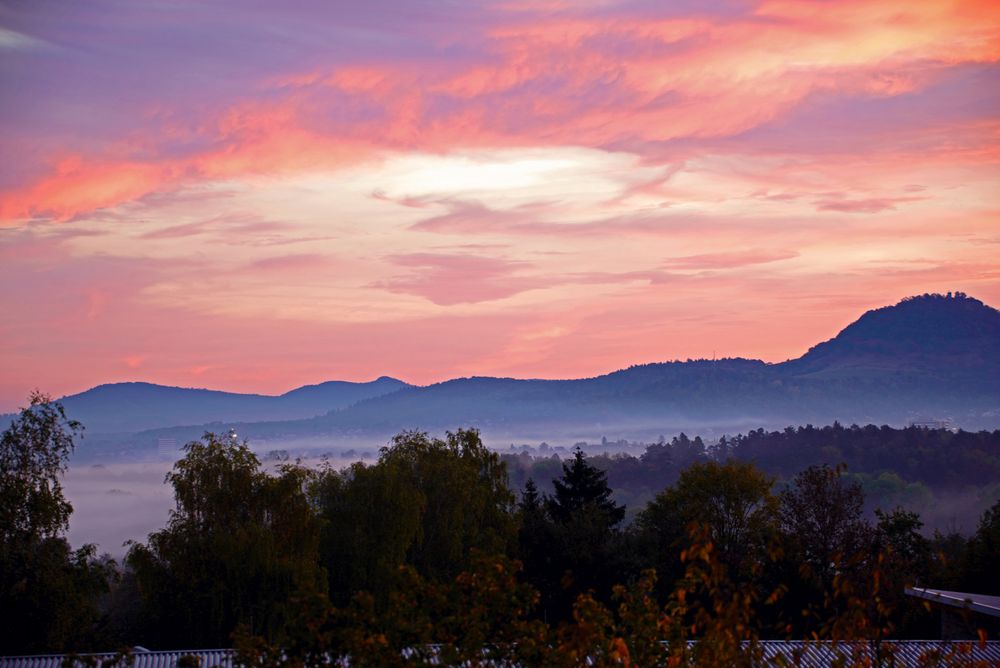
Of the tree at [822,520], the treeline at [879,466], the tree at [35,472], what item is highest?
the tree at [35,472]

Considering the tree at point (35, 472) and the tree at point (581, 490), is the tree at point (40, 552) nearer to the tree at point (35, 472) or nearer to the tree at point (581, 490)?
the tree at point (35, 472)

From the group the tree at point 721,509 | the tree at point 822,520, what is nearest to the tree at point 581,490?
the tree at point 721,509

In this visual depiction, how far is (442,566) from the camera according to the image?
42719mm

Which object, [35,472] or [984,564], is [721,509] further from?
[35,472]

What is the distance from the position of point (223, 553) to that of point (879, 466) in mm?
150535

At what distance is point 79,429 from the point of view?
34.4 m

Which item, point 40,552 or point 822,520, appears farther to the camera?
point 822,520

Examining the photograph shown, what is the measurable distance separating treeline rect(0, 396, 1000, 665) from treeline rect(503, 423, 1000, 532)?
293 feet

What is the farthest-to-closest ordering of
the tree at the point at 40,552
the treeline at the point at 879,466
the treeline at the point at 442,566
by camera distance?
the treeline at the point at 879,466 → the tree at the point at 40,552 → the treeline at the point at 442,566

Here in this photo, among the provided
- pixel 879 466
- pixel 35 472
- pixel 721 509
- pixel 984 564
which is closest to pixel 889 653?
pixel 35 472

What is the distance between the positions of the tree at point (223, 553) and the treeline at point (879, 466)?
109 metres

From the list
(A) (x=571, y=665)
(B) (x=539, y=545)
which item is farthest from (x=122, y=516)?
(A) (x=571, y=665)

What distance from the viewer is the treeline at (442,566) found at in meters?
11.0

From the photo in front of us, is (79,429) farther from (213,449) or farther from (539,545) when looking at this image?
(539,545)
